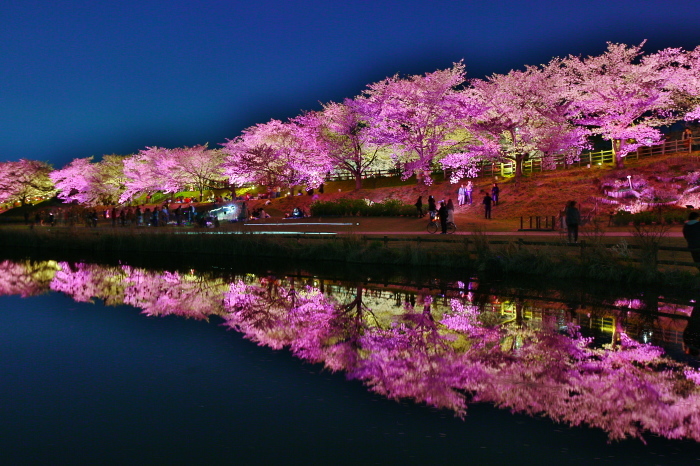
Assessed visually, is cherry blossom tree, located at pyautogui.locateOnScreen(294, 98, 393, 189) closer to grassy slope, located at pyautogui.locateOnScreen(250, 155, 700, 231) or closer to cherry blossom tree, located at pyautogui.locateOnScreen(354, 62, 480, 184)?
cherry blossom tree, located at pyautogui.locateOnScreen(354, 62, 480, 184)

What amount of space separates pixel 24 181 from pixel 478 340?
8840cm

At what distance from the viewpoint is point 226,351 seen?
32.3 feet

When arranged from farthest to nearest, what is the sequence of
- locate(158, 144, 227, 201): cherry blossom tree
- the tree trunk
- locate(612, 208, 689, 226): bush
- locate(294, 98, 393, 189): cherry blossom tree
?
locate(158, 144, 227, 201): cherry blossom tree < locate(294, 98, 393, 189): cherry blossom tree < the tree trunk < locate(612, 208, 689, 226): bush

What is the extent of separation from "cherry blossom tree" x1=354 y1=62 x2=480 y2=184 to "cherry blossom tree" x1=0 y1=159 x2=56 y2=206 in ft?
189

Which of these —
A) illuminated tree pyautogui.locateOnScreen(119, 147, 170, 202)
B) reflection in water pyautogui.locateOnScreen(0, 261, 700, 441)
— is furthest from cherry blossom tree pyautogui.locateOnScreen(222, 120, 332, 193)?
reflection in water pyautogui.locateOnScreen(0, 261, 700, 441)

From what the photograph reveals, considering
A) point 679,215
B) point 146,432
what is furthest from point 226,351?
point 679,215

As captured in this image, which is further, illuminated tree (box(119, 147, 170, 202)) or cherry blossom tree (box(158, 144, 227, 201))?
illuminated tree (box(119, 147, 170, 202))

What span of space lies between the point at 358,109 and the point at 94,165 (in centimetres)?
4271

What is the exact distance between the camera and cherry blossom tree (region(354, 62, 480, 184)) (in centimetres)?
4488

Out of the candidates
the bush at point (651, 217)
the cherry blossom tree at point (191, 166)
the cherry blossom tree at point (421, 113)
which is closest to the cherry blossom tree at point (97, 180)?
the cherry blossom tree at point (191, 166)

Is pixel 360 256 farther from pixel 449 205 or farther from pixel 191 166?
pixel 191 166

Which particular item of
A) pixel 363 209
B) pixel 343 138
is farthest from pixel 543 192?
pixel 343 138

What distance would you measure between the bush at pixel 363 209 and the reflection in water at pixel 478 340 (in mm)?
18595

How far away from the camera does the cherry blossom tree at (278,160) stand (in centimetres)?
5169
